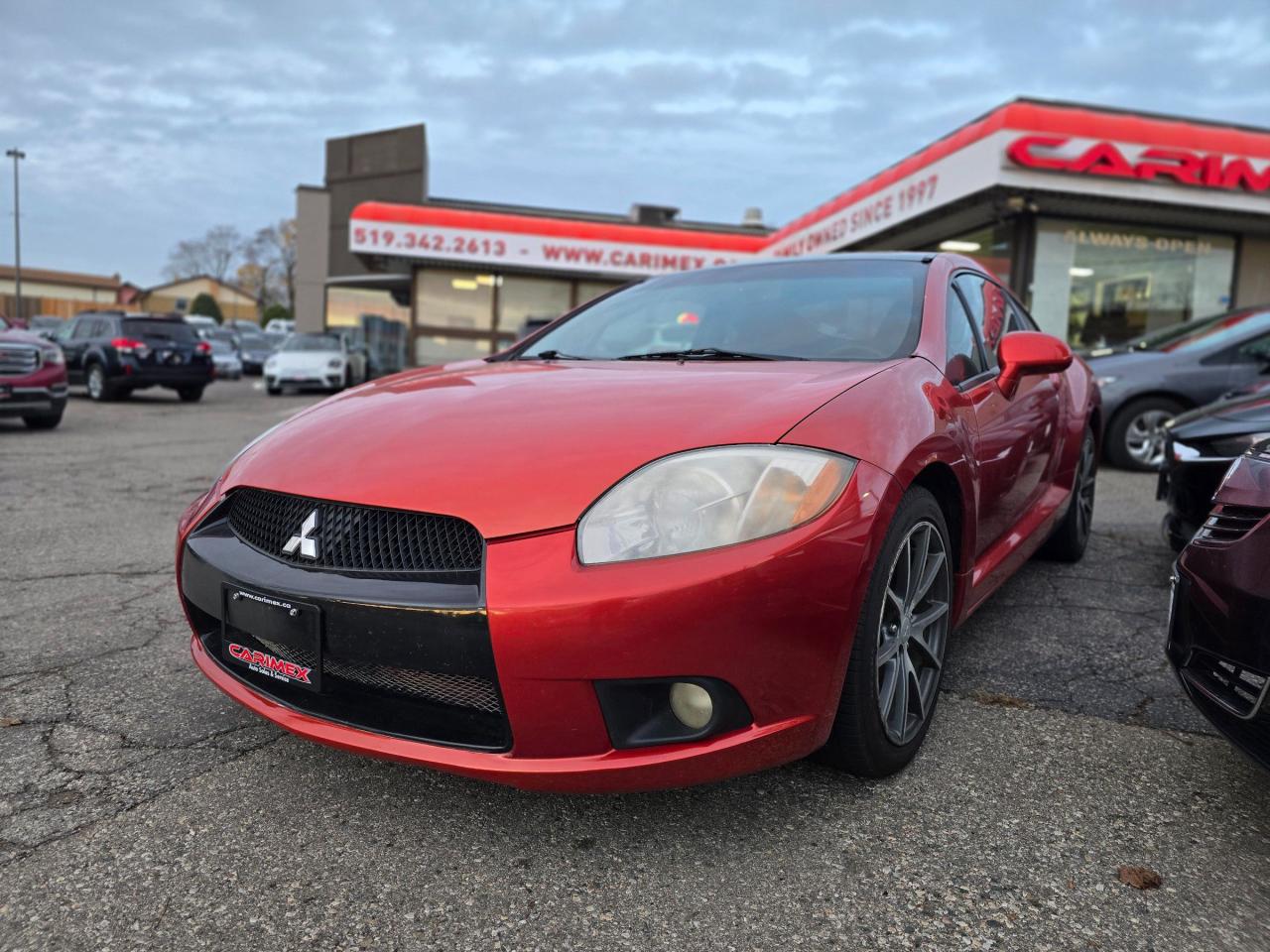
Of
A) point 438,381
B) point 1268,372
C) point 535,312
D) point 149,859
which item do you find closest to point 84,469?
point 438,381

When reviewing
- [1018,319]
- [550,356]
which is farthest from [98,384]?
[1018,319]

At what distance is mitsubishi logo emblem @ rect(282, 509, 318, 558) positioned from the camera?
1.87 m

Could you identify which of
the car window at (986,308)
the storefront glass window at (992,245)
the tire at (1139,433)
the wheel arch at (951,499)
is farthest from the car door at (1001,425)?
the storefront glass window at (992,245)

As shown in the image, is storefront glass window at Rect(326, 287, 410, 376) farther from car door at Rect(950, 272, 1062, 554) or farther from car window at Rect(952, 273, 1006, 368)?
car door at Rect(950, 272, 1062, 554)

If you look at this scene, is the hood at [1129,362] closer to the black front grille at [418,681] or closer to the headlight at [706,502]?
the headlight at [706,502]

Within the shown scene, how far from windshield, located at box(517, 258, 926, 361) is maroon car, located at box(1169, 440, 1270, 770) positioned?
33.8 inches

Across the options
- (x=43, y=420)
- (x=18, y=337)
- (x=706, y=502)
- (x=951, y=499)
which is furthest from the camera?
(x=43, y=420)

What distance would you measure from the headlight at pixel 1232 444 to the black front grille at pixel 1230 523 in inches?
65.6

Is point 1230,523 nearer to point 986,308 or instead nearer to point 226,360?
point 986,308

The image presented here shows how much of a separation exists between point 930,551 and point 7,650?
2826 millimetres

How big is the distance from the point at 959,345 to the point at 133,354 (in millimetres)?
15096

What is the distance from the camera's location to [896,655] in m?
2.09

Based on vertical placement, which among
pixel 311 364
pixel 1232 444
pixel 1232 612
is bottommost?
pixel 1232 612

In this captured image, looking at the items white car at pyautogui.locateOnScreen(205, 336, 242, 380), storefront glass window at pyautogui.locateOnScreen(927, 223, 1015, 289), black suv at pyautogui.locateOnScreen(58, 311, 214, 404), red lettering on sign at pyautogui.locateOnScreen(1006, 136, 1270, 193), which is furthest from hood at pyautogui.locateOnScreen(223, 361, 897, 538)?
white car at pyautogui.locateOnScreen(205, 336, 242, 380)
